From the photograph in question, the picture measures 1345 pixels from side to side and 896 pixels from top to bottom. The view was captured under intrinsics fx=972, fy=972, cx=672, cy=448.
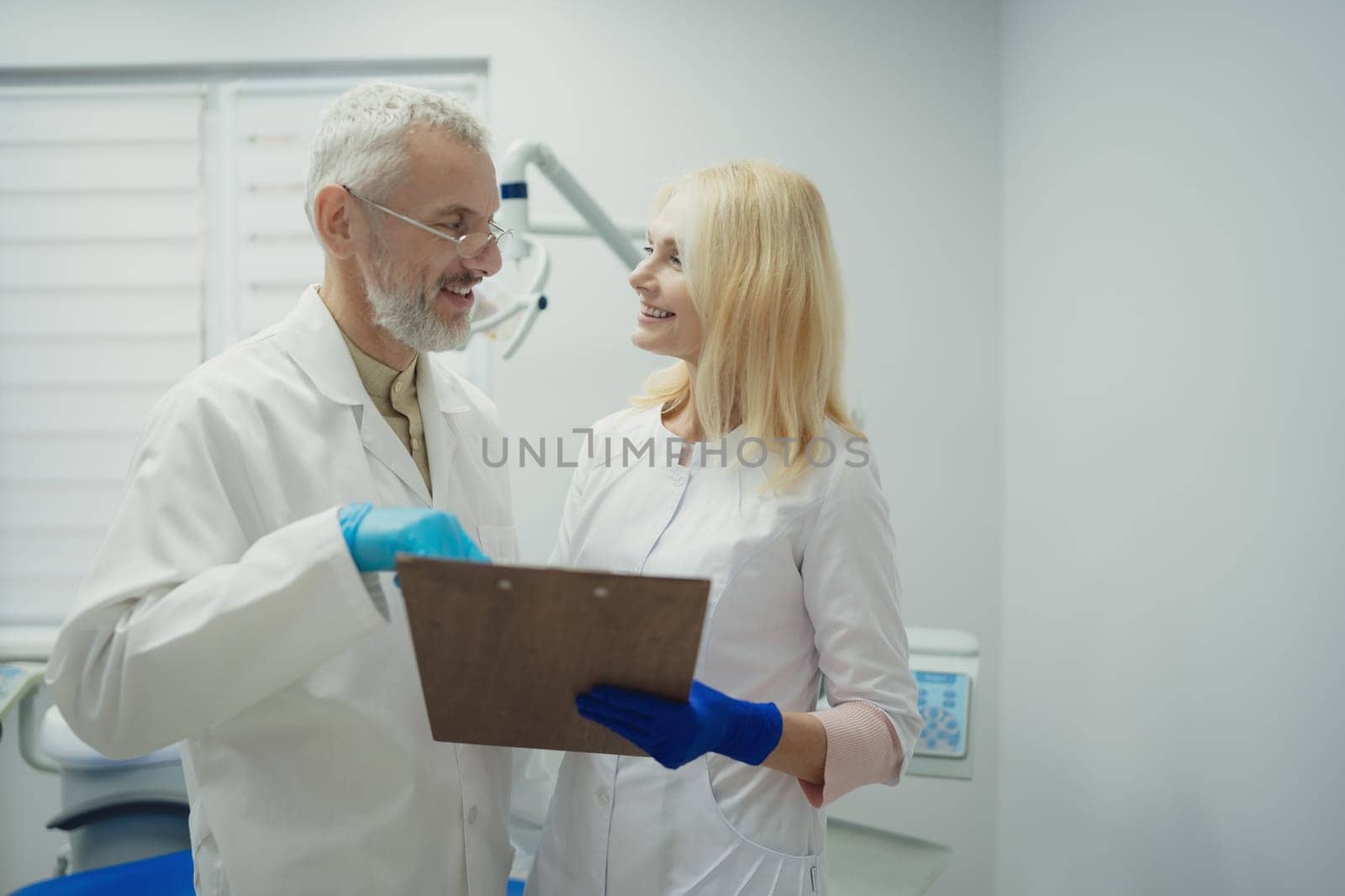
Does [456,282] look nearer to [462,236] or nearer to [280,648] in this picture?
[462,236]

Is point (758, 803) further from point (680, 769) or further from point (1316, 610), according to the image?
point (1316, 610)

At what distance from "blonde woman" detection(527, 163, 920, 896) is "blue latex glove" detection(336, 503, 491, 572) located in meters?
0.31

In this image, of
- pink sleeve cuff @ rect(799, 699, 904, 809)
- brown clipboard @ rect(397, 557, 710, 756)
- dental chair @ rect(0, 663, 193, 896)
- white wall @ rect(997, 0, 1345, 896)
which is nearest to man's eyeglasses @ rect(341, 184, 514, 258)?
brown clipboard @ rect(397, 557, 710, 756)

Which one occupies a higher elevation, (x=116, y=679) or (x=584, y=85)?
(x=584, y=85)

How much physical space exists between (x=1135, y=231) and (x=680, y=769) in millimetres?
1287

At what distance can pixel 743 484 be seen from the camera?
1.22 m

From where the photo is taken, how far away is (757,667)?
1159 mm

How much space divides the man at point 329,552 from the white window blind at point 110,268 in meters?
1.57

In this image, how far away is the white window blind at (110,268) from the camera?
9.30 ft

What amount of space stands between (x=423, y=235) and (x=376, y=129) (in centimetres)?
14

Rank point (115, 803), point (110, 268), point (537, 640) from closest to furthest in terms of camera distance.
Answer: point (537, 640) → point (115, 803) → point (110, 268)

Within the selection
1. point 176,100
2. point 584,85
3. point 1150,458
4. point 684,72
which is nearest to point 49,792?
point 176,100

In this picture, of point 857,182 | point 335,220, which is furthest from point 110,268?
point 857,182

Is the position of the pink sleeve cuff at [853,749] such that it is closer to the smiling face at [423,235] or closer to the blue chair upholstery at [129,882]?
the smiling face at [423,235]
